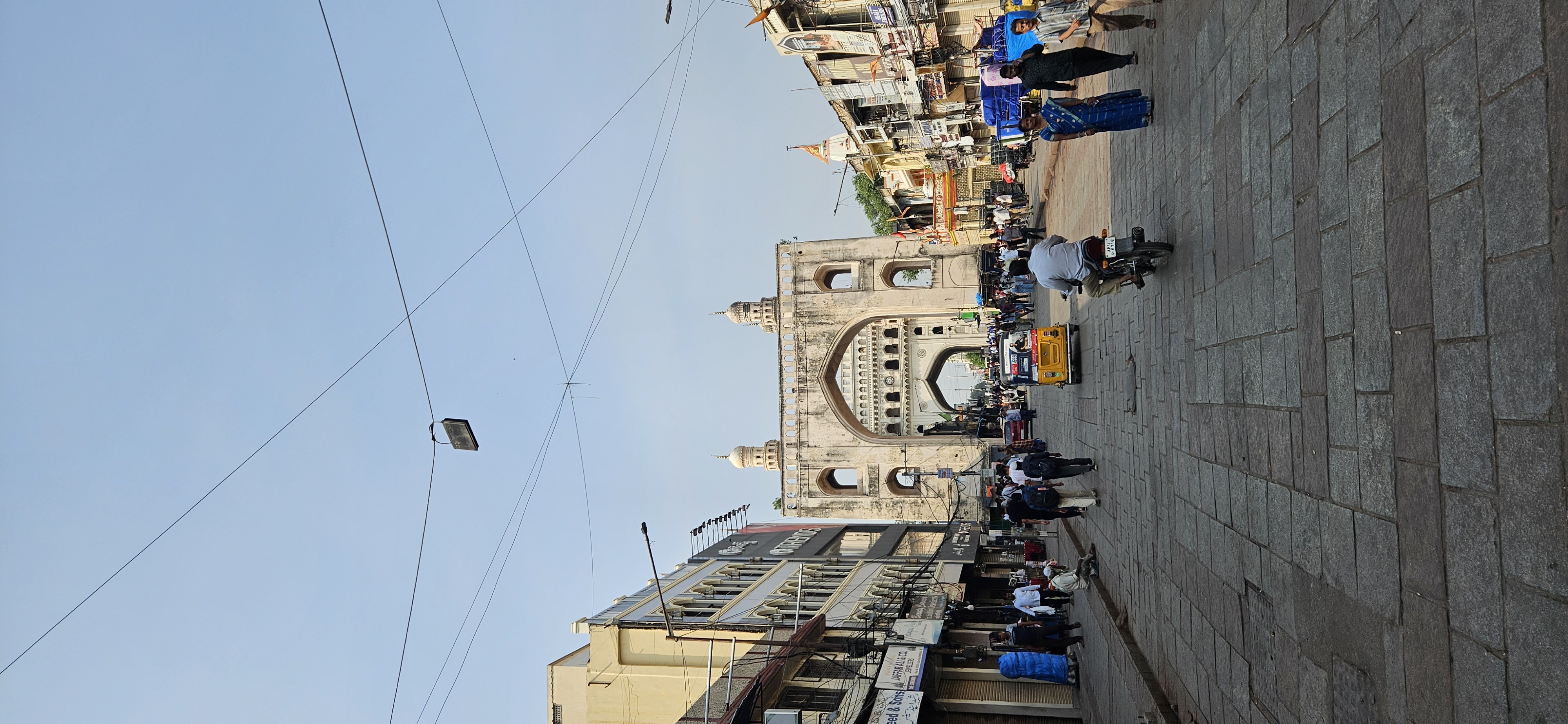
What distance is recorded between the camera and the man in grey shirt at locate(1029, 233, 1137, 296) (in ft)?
24.8

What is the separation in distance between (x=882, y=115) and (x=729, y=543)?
57.5ft

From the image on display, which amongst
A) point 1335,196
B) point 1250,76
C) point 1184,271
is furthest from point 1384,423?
point 1184,271

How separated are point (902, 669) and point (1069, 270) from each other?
27.1 feet

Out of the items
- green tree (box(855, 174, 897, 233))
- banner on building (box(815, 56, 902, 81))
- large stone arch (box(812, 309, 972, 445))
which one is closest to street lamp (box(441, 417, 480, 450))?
banner on building (box(815, 56, 902, 81))

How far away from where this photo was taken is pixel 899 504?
29391 mm

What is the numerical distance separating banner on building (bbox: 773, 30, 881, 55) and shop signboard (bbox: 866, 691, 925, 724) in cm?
1421

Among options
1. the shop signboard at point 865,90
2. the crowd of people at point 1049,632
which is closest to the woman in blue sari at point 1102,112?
the crowd of people at point 1049,632

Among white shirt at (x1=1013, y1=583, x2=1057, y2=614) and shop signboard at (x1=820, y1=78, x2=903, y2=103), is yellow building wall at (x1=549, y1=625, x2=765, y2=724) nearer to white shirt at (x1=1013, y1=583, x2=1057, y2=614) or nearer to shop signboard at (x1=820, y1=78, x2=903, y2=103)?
white shirt at (x1=1013, y1=583, x2=1057, y2=614)

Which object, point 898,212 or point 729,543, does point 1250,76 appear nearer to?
point 729,543

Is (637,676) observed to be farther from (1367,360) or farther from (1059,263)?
(1367,360)

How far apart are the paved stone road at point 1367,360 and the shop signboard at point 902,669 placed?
619 cm

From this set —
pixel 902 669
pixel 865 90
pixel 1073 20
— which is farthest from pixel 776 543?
pixel 1073 20

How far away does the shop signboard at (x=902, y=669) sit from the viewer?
41.8 ft

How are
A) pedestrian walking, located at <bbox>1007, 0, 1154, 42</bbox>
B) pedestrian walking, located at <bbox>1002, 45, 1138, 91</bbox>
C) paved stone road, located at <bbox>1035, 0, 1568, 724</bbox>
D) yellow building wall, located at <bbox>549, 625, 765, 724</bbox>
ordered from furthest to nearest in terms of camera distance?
yellow building wall, located at <bbox>549, 625, 765, 724</bbox>, pedestrian walking, located at <bbox>1007, 0, 1154, 42</bbox>, pedestrian walking, located at <bbox>1002, 45, 1138, 91</bbox>, paved stone road, located at <bbox>1035, 0, 1568, 724</bbox>
